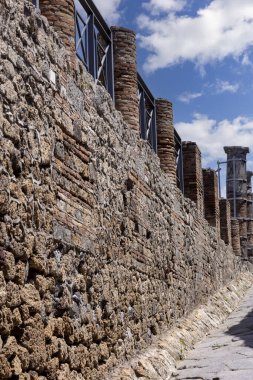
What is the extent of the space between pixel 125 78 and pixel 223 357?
379cm

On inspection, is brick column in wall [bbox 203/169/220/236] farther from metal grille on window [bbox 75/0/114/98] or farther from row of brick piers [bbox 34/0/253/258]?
metal grille on window [bbox 75/0/114/98]

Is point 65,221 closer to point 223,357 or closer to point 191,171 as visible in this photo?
point 223,357

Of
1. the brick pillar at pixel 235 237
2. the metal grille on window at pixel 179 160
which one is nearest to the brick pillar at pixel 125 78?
the metal grille on window at pixel 179 160

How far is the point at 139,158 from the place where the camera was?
28.2 feet

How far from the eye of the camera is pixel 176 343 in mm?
9008

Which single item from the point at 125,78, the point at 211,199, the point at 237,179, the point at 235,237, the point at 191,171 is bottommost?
the point at 235,237

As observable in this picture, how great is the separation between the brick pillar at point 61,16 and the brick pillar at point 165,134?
4.87 m

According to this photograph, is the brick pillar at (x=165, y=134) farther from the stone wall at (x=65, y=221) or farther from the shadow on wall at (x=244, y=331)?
the shadow on wall at (x=244, y=331)

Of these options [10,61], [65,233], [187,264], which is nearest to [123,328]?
[65,233]

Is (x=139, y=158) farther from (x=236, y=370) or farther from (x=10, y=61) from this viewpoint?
(x=10, y=61)

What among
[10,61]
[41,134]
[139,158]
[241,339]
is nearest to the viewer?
[10,61]

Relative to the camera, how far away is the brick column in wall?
16703 millimetres

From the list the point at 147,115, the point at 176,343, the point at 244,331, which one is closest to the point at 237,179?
the point at 244,331

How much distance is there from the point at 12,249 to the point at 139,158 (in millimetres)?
4376
